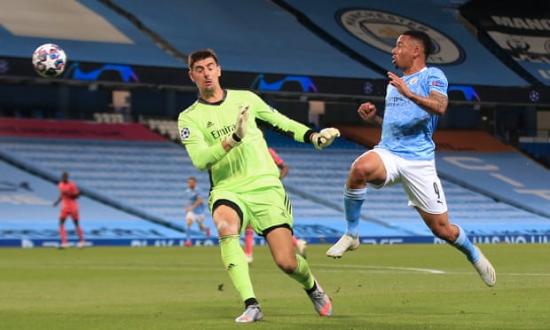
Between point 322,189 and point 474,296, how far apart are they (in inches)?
1265

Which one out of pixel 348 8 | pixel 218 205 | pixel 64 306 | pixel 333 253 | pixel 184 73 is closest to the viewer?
pixel 218 205

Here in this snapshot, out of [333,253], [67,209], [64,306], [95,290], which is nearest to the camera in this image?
[333,253]

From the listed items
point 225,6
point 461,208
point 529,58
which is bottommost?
point 461,208

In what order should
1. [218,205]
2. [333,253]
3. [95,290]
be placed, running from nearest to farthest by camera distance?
[218,205], [333,253], [95,290]

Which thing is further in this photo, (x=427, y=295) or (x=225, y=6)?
(x=225, y=6)

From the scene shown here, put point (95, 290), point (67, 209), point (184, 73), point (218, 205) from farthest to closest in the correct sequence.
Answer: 1. point (184, 73)
2. point (67, 209)
3. point (95, 290)
4. point (218, 205)

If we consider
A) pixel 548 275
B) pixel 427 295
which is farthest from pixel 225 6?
pixel 427 295

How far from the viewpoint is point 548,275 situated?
18.8 metres

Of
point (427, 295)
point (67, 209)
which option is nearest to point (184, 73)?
point (67, 209)

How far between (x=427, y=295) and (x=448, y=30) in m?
38.8

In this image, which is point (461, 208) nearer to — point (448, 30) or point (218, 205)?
point (448, 30)

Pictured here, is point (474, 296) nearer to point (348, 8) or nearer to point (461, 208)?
point (461, 208)

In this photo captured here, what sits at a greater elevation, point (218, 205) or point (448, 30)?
point (448, 30)

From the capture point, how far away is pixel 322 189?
46.2m
